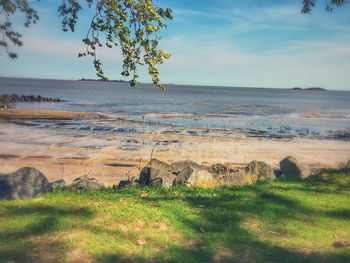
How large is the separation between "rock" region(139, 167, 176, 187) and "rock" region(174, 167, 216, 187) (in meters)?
0.42

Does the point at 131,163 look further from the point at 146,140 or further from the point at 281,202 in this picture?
the point at 281,202

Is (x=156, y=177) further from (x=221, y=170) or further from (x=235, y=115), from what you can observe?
(x=235, y=115)

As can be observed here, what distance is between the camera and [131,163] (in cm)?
2180

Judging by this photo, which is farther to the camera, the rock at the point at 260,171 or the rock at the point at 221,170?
the rock at the point at 260,171

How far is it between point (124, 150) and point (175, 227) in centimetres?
1721

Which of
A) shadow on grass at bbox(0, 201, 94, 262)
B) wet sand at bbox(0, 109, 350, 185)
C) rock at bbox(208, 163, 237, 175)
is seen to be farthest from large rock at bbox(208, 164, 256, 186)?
shadow on grass at bbox(0, 201, 94, 262)

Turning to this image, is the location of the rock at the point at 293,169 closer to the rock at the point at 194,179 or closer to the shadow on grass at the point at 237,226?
the rock at the point at 194,179

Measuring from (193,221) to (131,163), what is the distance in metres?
13.0

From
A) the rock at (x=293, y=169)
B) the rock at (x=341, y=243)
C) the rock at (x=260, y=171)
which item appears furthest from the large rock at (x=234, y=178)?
the rock at (x=341, y=243)

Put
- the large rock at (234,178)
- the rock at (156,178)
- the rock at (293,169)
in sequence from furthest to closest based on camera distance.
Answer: the rock at (293,169), the large rock at (234,178), the rock at (156,178)

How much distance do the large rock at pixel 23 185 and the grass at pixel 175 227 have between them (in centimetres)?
43

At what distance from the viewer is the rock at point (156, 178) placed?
13.7m

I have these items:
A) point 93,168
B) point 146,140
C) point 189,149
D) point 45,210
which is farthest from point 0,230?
point 146,140

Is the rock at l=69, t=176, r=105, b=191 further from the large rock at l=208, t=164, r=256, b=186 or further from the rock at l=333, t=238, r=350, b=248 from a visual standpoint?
the rock at l=333, t=238, r=350, b=248
